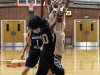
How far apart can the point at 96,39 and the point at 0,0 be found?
9.45m

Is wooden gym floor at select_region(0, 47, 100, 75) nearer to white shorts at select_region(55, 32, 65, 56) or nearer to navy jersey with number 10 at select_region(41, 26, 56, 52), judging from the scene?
white shorts at select_region(55, 32, 65, 56)

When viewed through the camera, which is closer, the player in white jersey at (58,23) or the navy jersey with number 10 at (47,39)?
the navy jersey with number 10 at (47,39)

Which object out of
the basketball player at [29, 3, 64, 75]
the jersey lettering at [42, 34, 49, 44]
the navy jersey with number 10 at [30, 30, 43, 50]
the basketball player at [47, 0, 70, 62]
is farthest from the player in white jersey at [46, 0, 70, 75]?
the jersey lettering at [42, 34, 49, 44]

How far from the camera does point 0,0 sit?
2372 centimetres

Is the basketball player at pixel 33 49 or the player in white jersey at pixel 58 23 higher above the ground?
the player in white jersey at pixel 58 23

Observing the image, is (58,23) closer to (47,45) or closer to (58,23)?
(58,23)

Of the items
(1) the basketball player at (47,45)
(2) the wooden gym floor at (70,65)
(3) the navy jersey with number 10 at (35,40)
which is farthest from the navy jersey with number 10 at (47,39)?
(2) the wooden gym floor at (70,65)

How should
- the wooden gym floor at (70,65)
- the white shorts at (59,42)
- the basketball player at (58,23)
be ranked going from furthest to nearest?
1. the wooden gym floor at (70,65)
2. the white shorts at (59,42)
3. the basketball player at (58,23)

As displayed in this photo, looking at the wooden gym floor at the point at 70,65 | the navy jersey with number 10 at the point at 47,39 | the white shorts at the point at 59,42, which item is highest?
Result: the navy jersey with number 10 at the point at 47,39

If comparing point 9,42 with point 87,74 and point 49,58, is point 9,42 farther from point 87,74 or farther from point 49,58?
point 49,58

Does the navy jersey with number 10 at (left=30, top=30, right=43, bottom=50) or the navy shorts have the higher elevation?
the navy jersey with number 10 at (left=30, top=30, right=43, bottom=50)

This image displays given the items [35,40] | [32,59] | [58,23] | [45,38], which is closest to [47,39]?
[45,38]

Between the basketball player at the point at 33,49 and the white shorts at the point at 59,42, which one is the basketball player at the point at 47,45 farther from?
the basketball player at the point at 33,49

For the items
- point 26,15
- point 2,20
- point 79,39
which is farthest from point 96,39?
point 2,20
